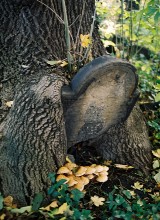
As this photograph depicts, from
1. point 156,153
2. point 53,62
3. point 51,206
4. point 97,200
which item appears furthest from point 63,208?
point 156,153

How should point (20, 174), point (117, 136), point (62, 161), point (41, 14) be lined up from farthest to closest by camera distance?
1. point (117, 136)
2. point (41, 14)
3. point (62, 161)
4. point (20, 174)

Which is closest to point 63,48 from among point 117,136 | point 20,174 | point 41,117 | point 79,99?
point 79,99

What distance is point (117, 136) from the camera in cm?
305

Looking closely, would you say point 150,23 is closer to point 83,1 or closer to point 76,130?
point 83,1

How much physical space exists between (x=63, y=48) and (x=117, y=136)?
41.9 inches

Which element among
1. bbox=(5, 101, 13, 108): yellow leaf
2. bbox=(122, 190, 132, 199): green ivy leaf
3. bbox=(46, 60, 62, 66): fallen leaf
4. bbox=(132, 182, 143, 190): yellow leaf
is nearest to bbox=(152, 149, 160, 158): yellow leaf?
bbox=(132, 182, 143, 190): yellow leaf

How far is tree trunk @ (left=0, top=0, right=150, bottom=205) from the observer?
242cm

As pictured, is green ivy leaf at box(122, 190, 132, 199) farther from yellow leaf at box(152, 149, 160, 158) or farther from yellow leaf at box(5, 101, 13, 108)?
yellow leaf at box(5, 101, 13, 108)

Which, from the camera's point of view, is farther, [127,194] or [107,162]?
[107,162]

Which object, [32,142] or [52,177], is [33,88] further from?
[52,177]

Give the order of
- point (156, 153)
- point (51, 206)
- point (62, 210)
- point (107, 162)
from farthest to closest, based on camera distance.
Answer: point (156, 153)
point (107, 162)
point (51, 206)
point (62, 210)

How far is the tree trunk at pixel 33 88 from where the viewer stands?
→ 7.93 feet

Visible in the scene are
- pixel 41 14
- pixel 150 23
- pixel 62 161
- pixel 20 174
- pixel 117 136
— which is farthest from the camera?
pixel 150 23

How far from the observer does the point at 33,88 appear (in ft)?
8.41
